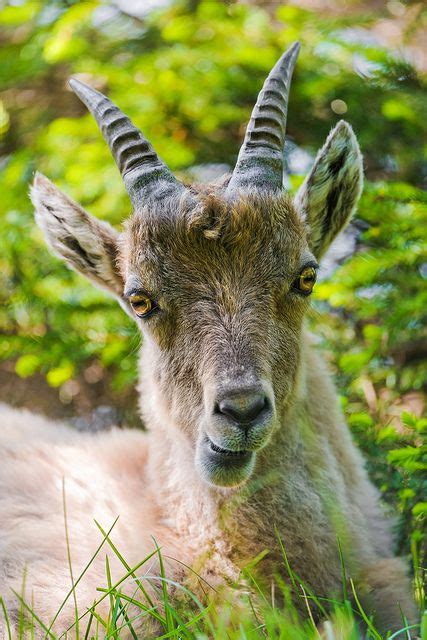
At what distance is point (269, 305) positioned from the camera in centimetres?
450

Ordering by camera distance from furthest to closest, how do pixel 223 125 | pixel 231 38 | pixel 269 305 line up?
pixel 223 125, pixel 231 38, pixel 269 305

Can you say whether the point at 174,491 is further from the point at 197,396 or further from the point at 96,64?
the point at 96,64

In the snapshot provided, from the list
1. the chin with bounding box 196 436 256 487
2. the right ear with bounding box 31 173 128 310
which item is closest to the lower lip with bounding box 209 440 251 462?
the chin with bounding box 196 436 256 487

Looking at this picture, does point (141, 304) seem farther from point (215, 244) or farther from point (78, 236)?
point (78, 236)

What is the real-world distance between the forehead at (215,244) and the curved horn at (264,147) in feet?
0.69

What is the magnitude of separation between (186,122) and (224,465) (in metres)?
5.30

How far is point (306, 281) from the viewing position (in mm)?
4703

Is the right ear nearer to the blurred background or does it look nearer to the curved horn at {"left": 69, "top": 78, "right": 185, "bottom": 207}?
the curved horn at {"left": 69, "top": 78, "right": 185, "bottom": 207}

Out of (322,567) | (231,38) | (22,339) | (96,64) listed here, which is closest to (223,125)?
(231,38)

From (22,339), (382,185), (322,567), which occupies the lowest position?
(22,339)

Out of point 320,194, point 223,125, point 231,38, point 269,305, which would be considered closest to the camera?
point 269,305

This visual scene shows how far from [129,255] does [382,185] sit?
9.89 ft

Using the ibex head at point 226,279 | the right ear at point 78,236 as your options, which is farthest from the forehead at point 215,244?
the right ear at point 78,236

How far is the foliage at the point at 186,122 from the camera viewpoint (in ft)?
24.2
